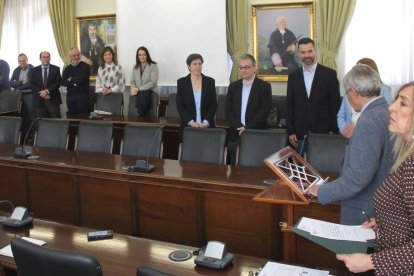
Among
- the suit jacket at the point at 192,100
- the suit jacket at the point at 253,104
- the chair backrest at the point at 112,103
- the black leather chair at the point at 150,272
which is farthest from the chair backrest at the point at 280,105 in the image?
the black leather chair at the point at 150,272

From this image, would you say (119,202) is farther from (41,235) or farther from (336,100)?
(336,100)

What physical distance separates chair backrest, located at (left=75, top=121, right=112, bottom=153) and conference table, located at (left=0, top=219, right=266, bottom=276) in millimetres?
1897

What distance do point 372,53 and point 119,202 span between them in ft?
14.8

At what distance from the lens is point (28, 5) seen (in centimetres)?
916

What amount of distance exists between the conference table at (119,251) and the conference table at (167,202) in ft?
2.08

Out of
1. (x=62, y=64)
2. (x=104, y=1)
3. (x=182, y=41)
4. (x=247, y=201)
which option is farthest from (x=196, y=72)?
(x=62, y=64)

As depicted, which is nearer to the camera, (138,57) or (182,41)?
(138,57)

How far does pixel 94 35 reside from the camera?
857 centimetres

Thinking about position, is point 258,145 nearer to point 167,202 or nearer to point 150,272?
point 167,202

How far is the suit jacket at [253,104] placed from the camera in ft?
14.6

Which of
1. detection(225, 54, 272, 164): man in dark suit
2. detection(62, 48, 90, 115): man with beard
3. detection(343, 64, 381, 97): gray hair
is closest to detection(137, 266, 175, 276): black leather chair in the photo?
detection(343, 64, 381, 97): gray hair

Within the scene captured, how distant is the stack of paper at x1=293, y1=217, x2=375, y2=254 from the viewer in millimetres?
1834

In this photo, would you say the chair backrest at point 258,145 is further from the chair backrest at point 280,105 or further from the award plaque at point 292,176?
the chair backrest at point 280,105

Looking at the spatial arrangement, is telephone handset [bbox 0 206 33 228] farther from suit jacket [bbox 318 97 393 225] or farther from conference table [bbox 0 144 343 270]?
suit jacket [bbox 318 97 393 225]
